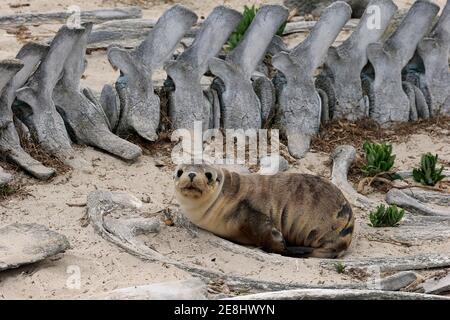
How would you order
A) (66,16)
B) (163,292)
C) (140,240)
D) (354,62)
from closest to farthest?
(163,292) < (140,240) < (354,62) < (66,16)

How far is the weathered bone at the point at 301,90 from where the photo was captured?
1001 centimetres

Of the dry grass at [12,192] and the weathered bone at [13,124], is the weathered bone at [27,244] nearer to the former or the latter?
the dry grass at [12,192]

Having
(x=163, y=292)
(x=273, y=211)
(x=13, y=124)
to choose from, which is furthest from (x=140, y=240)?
(x=13, y=124)

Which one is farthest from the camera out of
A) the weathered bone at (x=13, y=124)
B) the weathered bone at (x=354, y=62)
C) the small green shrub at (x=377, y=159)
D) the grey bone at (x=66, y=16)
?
the grey bone at (x=66, y=16)

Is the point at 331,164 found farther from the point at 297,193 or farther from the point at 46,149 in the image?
the point at 46,149

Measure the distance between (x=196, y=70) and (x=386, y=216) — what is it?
2.17m

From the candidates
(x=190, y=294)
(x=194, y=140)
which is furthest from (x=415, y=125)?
(x=190, y=294)

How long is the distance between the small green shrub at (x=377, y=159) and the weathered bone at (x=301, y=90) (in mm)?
630

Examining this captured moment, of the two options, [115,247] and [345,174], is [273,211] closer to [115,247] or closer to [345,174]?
[115,247]

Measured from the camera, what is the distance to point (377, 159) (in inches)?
373

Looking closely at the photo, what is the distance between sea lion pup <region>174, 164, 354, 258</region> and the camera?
7.88 metres

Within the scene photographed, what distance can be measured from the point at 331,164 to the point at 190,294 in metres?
3.64

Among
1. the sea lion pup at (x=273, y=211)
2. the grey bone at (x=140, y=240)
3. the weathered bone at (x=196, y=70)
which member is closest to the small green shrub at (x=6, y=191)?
the grey bone at (x=140, y=240)

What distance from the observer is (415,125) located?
10.6m
